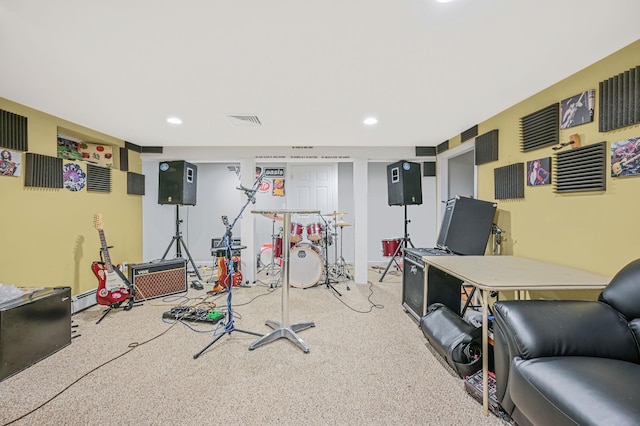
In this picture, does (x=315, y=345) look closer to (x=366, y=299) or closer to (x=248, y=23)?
(x=366, y=299)

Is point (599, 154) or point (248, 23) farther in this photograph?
point (599, 154)

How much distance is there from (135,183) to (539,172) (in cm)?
485

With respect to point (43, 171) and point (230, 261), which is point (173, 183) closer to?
point (43, 171)

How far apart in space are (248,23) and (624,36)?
2.12m

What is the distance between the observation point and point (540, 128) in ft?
6.93

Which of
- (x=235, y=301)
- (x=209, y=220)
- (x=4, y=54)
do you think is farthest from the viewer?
(x=209, y=220)

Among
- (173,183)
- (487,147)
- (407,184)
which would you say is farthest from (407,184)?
(173,183)

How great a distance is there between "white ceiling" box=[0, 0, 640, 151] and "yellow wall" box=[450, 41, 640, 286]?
12 centimetres

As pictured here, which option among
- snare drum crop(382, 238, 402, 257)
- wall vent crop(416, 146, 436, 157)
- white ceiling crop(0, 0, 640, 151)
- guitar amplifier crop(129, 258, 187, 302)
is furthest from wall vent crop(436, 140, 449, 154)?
guitar amplifier crop(129, 258, 187, 302)

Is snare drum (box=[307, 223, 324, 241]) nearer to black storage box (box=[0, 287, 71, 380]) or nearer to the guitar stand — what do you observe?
the guitar stand

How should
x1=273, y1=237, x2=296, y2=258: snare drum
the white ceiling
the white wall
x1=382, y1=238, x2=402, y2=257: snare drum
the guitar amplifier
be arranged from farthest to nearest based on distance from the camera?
the white wall → x1=382, y1=238, x2=402, y2=257: snare drum → x1=273, y1=237, x2=296, y2=258: snare drum → the guitar amplifier → the white ceiling

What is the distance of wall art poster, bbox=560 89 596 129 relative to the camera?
5.71 feet

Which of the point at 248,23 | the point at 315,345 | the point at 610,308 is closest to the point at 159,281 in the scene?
the point at 315,345

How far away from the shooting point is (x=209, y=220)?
5078mm
